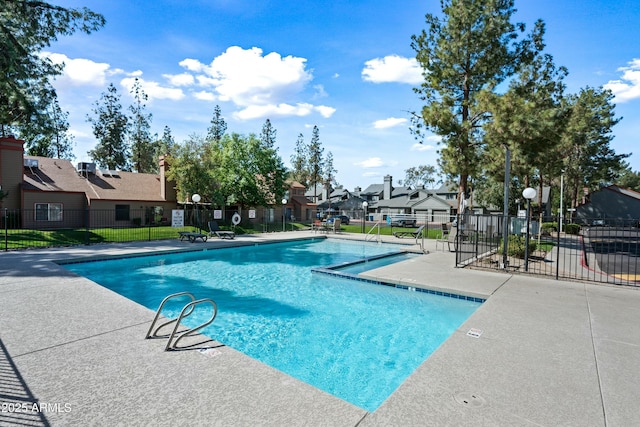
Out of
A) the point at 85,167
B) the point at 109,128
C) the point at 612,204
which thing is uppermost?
the point at 109,128

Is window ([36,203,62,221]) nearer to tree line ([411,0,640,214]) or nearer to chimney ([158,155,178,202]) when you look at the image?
chimney ([158,155,178,202])

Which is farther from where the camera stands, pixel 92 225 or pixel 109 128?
pixel 109 128

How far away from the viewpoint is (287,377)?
3.44m

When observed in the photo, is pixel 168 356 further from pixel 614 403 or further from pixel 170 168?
pixel 170 168

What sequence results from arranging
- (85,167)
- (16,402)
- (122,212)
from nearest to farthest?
(16,402), (122,212), (85,167)

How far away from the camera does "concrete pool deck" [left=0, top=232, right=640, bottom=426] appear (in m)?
2.74

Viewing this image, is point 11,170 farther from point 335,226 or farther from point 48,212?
point 335,226

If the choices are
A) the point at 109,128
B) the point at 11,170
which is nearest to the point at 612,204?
the point at 11,170

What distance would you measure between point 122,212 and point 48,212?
13.7ft

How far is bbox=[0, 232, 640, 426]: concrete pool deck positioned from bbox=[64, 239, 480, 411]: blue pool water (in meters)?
Result: 1.15

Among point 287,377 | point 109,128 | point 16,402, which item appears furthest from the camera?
point 109,128

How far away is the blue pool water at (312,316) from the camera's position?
5027 millimetres

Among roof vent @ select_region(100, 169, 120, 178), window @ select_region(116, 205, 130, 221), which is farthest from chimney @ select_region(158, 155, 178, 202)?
roof vent @ select_region(100, 169, 120, 178)

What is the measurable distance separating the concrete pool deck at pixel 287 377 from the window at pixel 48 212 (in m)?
19.9
